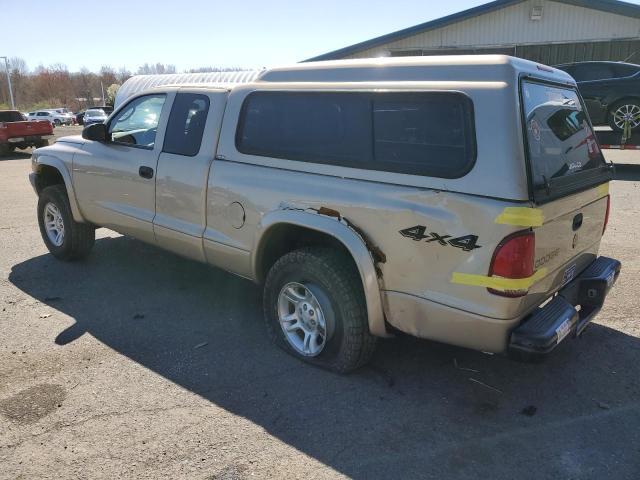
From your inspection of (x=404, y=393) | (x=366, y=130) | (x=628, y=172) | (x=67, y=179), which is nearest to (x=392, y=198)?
(x=366, y=130)

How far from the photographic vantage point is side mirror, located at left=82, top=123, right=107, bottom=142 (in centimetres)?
479

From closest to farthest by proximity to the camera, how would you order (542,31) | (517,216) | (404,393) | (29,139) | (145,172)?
(517,216) < (404,393) < (145,172) < (29,139) < (542,31)

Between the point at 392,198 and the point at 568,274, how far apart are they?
4.11 feet

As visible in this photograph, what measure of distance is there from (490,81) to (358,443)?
80.1 inches

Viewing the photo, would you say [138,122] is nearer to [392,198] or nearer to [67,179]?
[67,179]

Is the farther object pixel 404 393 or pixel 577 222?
pixel 404 393

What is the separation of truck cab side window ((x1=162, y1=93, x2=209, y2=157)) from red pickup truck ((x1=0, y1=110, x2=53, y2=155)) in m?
17.0

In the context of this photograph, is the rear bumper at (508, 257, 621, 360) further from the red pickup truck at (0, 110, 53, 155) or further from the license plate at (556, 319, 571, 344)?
the red pickup truck at (0, 110, 53, 155)

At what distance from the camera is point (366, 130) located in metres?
3.14

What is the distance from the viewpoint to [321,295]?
11.1ft

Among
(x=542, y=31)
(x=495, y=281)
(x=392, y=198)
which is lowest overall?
(x=495, y=281)

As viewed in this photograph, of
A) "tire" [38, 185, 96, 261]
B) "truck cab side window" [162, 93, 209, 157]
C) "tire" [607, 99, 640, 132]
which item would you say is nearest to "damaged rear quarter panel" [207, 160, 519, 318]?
"truck cab side window" [162, 93, 209, 157]

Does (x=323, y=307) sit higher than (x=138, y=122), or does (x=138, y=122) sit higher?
(x=138, y=122)

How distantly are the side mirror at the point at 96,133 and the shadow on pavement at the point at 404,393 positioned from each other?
149 cm
